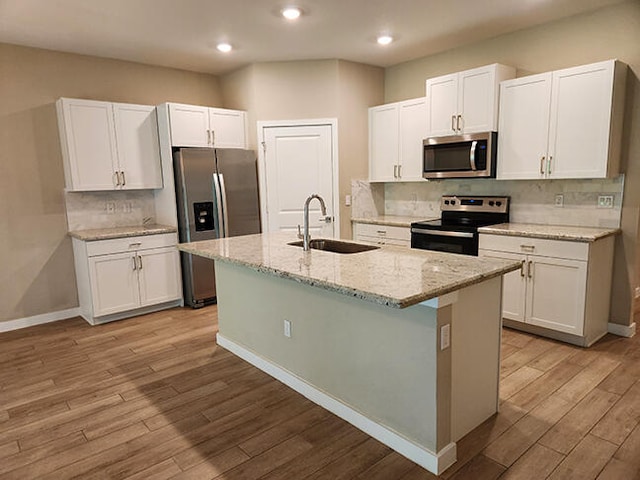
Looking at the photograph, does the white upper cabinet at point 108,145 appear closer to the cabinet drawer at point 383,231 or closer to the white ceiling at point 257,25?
the white ceiling at point 257,25

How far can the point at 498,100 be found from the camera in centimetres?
378

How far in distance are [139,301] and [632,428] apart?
164 inches

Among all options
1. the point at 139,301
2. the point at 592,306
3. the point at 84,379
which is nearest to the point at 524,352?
the point at 592,306

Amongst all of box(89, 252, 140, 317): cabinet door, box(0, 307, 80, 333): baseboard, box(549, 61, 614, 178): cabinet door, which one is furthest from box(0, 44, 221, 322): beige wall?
box(549, 61, 614, 178): cabinet door

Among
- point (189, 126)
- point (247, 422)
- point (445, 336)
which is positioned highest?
point (189, 126)

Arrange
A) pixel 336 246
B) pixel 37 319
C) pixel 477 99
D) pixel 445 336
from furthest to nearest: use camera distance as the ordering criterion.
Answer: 1. pixel 37 319
2. pixel 477 99
3. pixel 336 246
4. pixel 445 336

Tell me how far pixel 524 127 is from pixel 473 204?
93 cm

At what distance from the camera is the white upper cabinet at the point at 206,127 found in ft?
14.5

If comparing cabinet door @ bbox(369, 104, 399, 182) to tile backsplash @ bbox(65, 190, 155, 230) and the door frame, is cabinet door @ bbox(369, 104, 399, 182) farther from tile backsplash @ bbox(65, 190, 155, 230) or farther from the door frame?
tile backsplash @ bbox(65, 190, 155, 230)

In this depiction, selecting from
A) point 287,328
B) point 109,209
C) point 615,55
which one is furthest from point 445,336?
point 109,209

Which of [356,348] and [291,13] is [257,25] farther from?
[356,348]

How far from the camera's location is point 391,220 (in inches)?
185

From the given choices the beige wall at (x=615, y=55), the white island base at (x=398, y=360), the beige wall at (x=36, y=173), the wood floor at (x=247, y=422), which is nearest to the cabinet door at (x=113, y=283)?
the beige wall at (x=36, y=173)

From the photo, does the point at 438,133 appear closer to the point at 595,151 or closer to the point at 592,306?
the point at 595,151
